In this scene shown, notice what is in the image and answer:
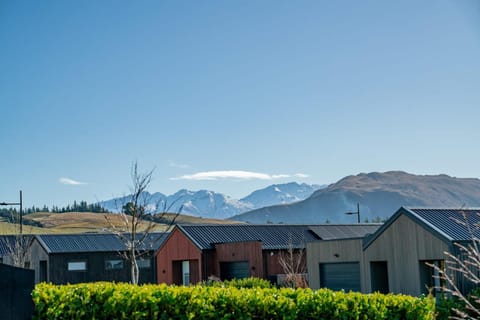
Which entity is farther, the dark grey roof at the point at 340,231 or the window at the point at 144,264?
the window at the point at 144,264

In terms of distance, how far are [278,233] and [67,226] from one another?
86277mm

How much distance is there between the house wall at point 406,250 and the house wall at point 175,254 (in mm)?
13695

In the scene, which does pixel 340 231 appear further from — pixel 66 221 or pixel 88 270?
pixel 66 221

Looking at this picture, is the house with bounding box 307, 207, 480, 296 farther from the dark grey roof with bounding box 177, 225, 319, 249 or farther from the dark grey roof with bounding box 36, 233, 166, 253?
the dark grey roof with bounding box 36, 233, 166, 253

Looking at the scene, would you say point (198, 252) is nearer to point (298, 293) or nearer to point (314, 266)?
point (314, 266)

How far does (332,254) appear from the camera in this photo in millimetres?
27203

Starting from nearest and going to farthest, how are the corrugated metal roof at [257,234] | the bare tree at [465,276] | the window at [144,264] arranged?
the bare tree at [465,276], the corrugated metal roof at [257,234], the window at [144,264]

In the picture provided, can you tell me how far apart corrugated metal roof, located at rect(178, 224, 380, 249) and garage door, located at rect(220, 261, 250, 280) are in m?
1.32

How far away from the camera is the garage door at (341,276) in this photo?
2609cm

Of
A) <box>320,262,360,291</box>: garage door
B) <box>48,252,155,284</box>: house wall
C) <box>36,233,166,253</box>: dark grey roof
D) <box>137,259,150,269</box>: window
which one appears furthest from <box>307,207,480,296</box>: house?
<box>48,252,155,284</box>: house wall

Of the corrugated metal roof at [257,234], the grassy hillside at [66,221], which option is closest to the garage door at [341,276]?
the corrugated metal roof at [257,234]

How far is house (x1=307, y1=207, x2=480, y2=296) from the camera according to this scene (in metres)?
22.2

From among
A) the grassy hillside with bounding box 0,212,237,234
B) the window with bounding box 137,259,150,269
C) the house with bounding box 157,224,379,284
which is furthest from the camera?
the grassy hillside with bounding box 0,212,237,234

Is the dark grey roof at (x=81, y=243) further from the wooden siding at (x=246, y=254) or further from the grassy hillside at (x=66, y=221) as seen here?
the grassy hillside at (x=66, y=221)
